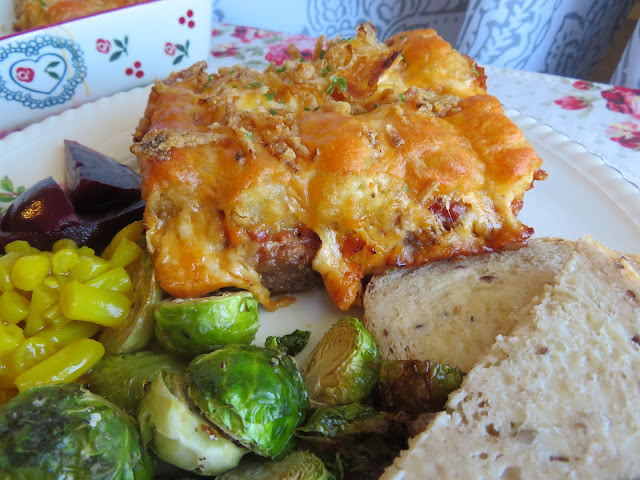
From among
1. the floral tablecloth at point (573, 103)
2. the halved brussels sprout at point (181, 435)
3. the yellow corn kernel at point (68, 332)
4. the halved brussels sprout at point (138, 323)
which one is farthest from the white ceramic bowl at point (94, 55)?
the halved brussels sprout at point (181, 435)

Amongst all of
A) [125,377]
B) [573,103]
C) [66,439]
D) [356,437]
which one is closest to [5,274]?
[125,377]

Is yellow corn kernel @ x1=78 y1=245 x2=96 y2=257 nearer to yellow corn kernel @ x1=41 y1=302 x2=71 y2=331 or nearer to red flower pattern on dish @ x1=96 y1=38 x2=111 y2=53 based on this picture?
yellow corn kernel @ x1=41 y1=302 x2=71 y2=331

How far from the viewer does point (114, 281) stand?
2730mm

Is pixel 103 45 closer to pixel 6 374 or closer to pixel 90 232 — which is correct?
pixel 90 232

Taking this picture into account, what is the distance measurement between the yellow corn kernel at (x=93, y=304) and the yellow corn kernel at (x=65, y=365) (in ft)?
0.40

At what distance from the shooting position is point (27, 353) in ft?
7.92

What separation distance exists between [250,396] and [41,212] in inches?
72.0

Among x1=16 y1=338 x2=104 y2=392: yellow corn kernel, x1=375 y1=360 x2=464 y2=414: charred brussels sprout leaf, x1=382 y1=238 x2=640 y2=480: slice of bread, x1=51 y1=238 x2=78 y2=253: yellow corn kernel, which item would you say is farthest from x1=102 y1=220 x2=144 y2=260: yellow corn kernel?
x1=382 y1=238 x2=640 y2=480: slice of bread

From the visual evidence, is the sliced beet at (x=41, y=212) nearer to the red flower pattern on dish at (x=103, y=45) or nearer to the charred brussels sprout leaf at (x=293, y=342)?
the charred brussels sprout leaf at (x=293, y=342)

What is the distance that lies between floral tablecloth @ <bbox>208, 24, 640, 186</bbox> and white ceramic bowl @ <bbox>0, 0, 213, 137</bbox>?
2.83 feet

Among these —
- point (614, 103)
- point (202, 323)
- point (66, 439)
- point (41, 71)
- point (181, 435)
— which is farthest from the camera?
point (614, 103)

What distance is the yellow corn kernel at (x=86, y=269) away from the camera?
2.68 metres

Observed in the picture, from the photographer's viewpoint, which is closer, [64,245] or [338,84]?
[64,245]

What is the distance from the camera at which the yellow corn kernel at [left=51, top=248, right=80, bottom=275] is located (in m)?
2.68
